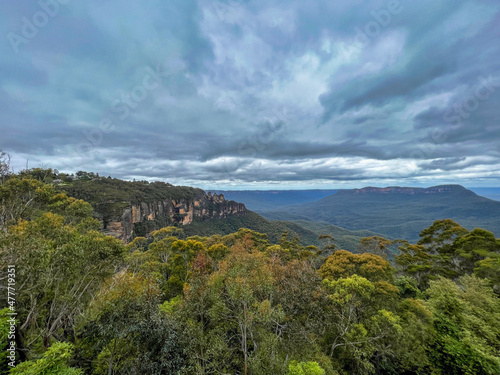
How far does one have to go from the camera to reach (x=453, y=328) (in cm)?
1237

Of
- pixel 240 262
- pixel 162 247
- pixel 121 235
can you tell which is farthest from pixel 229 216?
pixel 240 262

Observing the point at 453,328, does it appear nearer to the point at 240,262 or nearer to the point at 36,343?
the point at 240,262

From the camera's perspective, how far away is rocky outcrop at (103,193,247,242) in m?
55.0

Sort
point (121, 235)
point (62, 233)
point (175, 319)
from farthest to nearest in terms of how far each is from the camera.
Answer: point (121, 235) → point (175, 319) → point (62, 233)

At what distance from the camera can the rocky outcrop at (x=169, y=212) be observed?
55.0 meters

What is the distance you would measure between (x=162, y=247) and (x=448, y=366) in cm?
3363

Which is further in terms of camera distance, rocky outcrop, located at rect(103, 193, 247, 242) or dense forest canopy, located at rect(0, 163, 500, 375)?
rocky outcrop, located at rect(103, 193, 247, 242)
